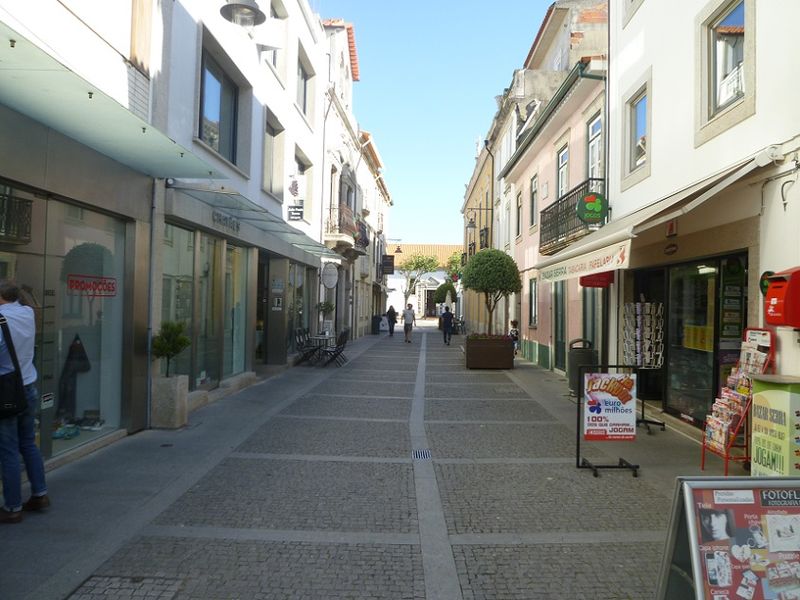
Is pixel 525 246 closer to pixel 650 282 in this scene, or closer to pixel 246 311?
pixel 650 282

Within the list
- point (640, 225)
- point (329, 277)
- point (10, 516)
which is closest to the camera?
point (10, 516)

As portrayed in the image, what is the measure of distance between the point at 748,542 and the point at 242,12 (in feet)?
29.2

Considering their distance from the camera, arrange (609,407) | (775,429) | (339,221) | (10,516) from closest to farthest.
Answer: (10,516)
(775,429)
(609,407)
(339,221)

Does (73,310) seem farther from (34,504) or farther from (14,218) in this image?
(34,504)

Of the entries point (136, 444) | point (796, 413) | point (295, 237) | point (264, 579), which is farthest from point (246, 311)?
point (796, 413)

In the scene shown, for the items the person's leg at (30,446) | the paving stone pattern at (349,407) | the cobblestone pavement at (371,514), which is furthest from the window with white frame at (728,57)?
the person's leg at (30,446)

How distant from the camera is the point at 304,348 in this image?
15305 millimetres

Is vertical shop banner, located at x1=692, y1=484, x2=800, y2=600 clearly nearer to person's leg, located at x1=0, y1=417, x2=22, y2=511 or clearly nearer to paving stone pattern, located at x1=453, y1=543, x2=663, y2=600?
paving stone pattern, located at x1=453, y1=543, x2=663, y2=600

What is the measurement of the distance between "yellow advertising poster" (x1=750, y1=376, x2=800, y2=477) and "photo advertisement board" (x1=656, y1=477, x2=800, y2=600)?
1.93 m

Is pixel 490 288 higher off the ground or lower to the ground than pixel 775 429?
higher

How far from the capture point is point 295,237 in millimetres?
13656

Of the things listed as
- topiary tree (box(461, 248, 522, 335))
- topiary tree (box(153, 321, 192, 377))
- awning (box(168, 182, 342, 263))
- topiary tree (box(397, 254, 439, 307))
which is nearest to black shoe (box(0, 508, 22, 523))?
topiary tree (box(153, 321, 192, 377))

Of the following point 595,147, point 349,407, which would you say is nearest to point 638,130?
point 595,147

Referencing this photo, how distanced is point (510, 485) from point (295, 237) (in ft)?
30.8
